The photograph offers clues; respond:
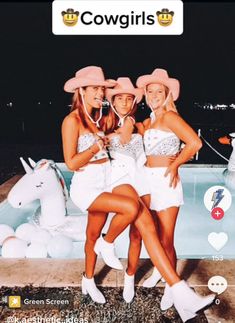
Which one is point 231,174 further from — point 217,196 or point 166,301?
point 166,301

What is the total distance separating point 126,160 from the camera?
5.93 feet

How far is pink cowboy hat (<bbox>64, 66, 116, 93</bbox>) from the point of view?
1753mm

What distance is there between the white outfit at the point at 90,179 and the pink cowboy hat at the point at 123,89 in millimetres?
226

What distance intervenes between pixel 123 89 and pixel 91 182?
0.50 meters

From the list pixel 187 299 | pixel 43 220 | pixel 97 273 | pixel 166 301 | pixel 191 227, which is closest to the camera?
pixel 187 299

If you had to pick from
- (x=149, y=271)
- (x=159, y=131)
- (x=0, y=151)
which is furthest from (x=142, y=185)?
(x=0, y=151)

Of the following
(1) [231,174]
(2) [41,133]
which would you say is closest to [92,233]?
(1) [231,174]

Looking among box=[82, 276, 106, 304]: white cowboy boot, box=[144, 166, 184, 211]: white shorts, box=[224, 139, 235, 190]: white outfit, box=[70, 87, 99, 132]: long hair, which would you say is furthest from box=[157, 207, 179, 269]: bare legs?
box=[224, 139, 235, 190]: white outfit

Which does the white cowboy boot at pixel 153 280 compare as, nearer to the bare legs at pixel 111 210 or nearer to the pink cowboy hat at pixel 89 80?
the bare legs at pixel 111 210

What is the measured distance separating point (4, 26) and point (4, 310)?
5.28ft

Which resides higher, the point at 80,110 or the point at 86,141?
the point at 80,110

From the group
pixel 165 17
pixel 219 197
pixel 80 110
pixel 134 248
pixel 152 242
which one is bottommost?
pixel 134 248

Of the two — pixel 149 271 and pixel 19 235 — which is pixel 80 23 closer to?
pixel 149 271

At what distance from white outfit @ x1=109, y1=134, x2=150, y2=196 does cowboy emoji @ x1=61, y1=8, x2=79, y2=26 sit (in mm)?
644
